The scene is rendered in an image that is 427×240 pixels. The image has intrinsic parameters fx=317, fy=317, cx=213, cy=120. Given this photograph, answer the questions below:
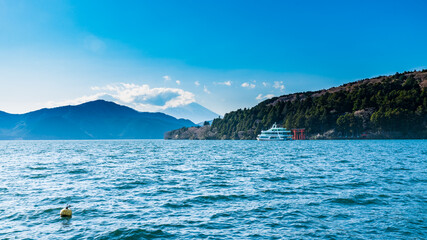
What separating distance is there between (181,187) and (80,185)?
10348 millimetres

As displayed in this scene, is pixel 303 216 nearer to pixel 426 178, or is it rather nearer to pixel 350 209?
pixel 350 209

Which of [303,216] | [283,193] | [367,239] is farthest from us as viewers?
[283,193]

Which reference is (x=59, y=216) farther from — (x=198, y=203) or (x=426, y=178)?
(x=426, y=178)

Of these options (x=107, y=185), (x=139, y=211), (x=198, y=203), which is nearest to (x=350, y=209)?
(x=198, y=203)

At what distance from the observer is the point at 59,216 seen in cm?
1942

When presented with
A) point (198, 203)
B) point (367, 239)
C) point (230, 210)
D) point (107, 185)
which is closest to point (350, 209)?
point (367, 239)

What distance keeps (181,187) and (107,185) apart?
25.0 feet

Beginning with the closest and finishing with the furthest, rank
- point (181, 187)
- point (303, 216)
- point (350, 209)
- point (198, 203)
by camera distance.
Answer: point (303, 216) < point (350, 209) < point (198, 203) < point (181, 187)

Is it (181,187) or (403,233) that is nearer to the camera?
(403,233)

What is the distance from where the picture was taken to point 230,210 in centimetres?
2027

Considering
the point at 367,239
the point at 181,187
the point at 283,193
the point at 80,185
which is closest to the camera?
the point at 367,239

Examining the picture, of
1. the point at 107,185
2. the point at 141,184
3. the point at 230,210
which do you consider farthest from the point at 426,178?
the point at 107,185

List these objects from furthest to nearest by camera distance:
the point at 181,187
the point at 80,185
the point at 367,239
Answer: the point at 80,185 → the point at 181,187 → the point at 367,239

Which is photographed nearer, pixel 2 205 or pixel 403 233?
pixel 403 233
